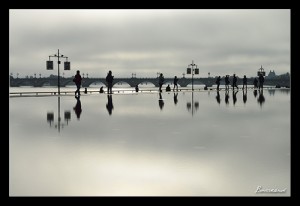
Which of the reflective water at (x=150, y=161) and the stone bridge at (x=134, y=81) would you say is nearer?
the reflective water at (x=150, y=161)

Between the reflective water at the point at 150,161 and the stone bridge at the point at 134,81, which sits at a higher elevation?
the stone bridge at the point at 134,81

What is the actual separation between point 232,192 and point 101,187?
63.0 inches
